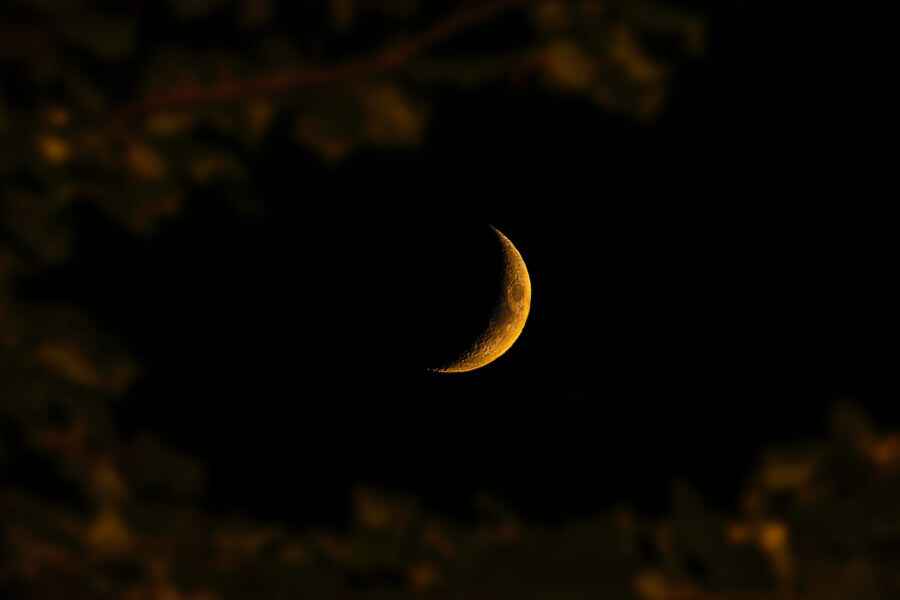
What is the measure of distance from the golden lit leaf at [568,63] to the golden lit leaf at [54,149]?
160 centimetres

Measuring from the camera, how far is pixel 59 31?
2357 mm

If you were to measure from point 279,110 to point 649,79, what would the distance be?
1251mm

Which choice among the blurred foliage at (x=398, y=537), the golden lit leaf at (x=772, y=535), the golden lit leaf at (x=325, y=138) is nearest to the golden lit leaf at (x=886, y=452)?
the blurred foliage at (x=398, y=537)

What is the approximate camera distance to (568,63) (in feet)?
8.51

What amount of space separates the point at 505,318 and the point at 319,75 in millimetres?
1244

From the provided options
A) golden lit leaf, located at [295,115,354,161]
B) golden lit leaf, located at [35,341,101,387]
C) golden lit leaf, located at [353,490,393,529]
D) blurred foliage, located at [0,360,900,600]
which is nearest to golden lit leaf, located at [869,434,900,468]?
blurred foliage, located at [0,360,900,600]

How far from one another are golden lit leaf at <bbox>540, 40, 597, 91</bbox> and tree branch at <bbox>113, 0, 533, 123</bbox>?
7.0 inches

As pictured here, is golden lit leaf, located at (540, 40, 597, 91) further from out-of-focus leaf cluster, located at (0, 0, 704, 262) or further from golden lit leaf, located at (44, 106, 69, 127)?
golden lit leaf, located at (44, 106, 69, 127)

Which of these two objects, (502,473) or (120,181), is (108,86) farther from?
(502,473)

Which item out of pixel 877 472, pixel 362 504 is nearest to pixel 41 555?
pixel 362 504

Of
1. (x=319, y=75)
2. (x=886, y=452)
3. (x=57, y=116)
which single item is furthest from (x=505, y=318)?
(x=886, y=452)

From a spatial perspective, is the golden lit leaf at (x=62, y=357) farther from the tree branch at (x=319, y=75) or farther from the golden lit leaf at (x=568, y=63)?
the golden lit leaf at (x=568, y=63)

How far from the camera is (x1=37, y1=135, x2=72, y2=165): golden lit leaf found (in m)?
2.62

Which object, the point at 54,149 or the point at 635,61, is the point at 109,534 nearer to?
the point at 54,149
